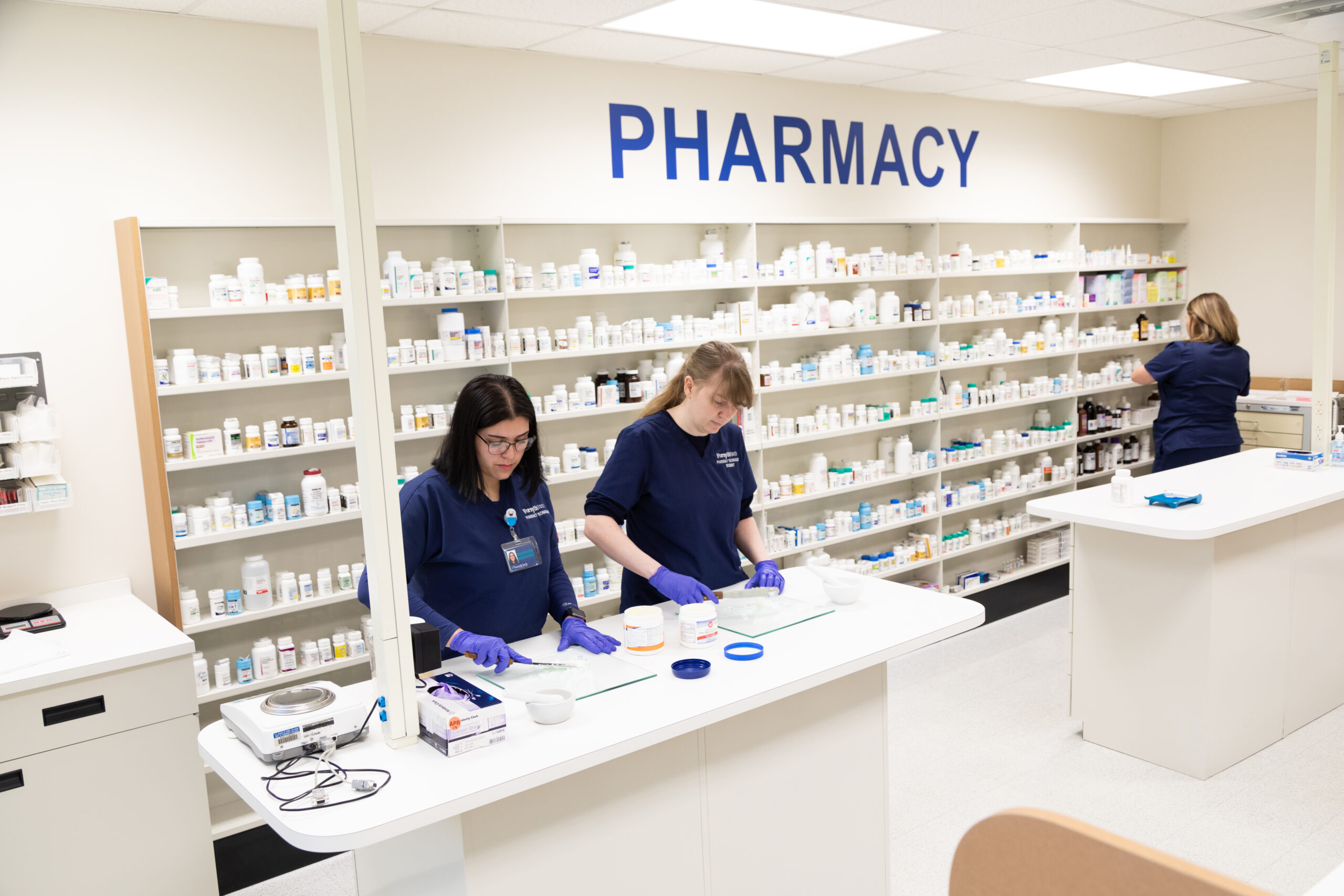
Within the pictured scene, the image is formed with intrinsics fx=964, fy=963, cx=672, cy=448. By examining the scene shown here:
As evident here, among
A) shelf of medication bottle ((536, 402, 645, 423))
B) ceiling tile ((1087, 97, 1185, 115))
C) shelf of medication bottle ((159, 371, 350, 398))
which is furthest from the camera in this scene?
ceiling tile ((1087, 97, 1185, 115))

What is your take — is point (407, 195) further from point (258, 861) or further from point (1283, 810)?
point (1283, 810)

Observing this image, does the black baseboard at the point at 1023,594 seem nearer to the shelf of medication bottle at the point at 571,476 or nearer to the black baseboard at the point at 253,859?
the shelf of medication bottle at the point at 571,476

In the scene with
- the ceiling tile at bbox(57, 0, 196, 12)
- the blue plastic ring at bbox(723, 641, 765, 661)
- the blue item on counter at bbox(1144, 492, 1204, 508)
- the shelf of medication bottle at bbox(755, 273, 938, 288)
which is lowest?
the blue plastic ring at bbox(723, 641, 765, 661)

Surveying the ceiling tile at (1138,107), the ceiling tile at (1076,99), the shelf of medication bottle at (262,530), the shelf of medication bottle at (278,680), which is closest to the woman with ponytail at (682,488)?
the shelf of medication bottle at (262,530)

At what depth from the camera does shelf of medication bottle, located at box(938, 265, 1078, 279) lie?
5742mm

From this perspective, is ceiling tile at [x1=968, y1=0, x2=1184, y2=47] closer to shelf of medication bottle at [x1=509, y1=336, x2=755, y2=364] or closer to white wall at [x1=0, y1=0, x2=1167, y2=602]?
white wall at [x1=0, y1=0, x2=1167, y2=602]

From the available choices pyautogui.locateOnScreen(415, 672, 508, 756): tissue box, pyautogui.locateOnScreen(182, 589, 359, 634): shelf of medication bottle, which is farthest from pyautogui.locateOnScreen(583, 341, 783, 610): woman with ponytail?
pyautogui.locateOnScreen(182, 589, 359, 634): shelf of medication bottle

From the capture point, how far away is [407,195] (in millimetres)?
4008

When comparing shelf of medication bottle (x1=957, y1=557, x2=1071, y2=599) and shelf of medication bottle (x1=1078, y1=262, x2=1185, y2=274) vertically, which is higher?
shelf of medication bottle (x1=1078, y1=262, x2=1185, y2=274)

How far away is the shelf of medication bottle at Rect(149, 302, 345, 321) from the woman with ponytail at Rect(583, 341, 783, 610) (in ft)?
3.90

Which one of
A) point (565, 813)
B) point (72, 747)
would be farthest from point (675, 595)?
point (72, 747)

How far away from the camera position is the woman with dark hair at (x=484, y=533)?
245 cm

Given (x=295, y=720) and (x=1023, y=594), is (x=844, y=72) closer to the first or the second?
(x=1023, y=594)

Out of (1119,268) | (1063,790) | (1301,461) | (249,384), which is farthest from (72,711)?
(1119,268)
